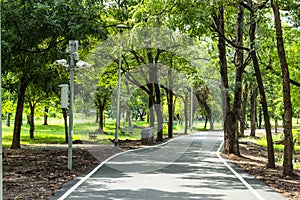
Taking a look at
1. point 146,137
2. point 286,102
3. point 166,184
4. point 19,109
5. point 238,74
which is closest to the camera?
point 166,184

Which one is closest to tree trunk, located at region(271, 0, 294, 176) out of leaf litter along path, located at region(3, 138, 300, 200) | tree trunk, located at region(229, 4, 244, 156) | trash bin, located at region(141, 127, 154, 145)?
leaf litter along path, located at region(3, 138, 300, 200)

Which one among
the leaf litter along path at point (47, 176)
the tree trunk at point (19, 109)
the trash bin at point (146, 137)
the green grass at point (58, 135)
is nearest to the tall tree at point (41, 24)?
the leaf litter along path at point (47, 176)

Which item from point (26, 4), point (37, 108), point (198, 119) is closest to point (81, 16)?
point (26, 4)

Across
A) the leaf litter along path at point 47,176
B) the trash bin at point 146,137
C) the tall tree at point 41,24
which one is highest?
the tall tree at point 41,24

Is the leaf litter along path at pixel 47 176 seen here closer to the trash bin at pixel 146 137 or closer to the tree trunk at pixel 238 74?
the tree trunk at pixel 238 74

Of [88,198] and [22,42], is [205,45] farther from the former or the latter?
[88,198]

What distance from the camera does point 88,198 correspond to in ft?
31.4

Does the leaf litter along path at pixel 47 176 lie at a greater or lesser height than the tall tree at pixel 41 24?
lesser

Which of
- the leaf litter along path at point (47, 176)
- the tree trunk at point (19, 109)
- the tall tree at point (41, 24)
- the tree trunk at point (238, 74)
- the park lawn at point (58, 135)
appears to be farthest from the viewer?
the park lawn at point (58, 135)

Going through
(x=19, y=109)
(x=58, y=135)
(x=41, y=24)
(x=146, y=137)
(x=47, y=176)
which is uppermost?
(x=41, y=24)

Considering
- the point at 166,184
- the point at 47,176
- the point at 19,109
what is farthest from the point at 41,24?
the point at 19,109

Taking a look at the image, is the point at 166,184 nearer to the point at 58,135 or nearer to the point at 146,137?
the point at 146,137

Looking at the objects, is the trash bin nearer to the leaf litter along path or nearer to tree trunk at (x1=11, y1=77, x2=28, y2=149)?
tree trunk at (x1=11, y1=77, x2=28, y2=149)

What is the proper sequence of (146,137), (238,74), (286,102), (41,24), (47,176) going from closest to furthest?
(47,176) < (286,102) < (41,24) < (238,74) < (146,137)
